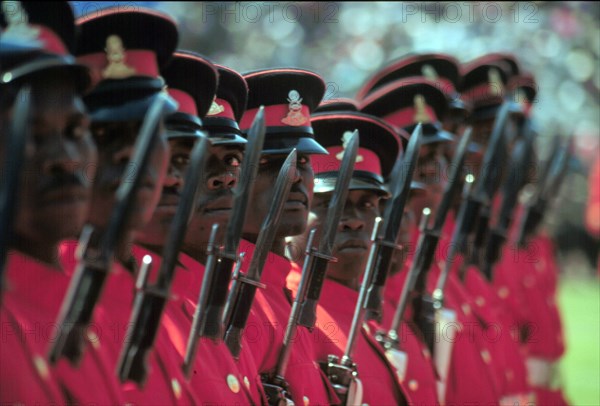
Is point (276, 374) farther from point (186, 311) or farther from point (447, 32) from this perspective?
point (447, 32)

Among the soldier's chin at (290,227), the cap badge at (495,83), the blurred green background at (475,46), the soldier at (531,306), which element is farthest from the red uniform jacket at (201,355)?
the blurred green background at (475,46)

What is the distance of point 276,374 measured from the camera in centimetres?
492

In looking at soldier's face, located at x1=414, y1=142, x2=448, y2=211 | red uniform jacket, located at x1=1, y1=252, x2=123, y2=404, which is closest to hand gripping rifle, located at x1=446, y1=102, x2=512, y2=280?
soldier's face, located at x1=414, y1=142, x2=448, y2=211

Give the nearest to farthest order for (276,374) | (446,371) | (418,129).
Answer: (276,374)
(418,129)
(446,371)

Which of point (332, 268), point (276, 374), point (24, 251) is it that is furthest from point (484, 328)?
point (24, 251)

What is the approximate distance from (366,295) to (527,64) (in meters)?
17.8

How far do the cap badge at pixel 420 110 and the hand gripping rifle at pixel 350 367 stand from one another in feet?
7.43

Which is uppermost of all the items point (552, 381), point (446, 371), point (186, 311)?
point (186, 311)

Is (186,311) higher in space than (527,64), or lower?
lower

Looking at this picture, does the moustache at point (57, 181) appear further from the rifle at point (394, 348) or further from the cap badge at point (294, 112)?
the rifle at point (394, 348)

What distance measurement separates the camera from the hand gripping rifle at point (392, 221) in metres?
5.28

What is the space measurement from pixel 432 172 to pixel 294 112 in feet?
7.98

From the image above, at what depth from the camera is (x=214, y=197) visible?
4.64 metres

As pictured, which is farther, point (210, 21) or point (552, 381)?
point (210, 21)
